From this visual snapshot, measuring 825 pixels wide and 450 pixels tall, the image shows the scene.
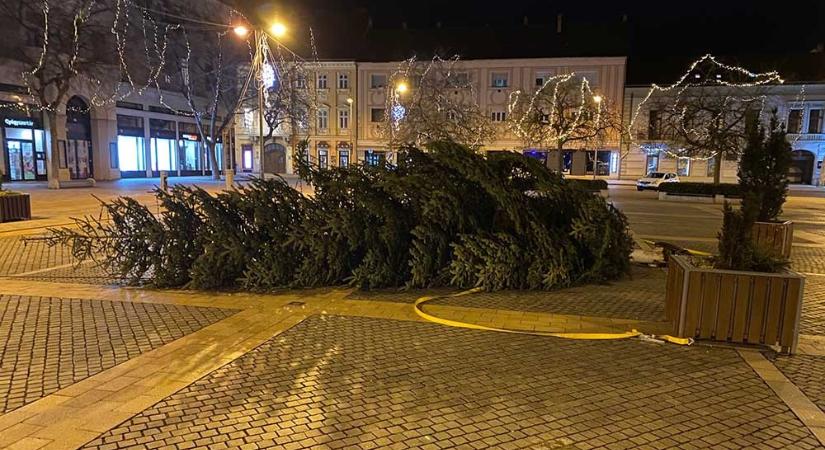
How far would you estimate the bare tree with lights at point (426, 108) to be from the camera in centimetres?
3359

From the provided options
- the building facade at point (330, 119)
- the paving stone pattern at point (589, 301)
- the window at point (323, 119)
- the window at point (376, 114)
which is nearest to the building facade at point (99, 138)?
the building facade at point (330, 119)

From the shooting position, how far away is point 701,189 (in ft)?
97.2

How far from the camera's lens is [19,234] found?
1404cm

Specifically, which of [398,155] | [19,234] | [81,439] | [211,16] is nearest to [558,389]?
[81,439]

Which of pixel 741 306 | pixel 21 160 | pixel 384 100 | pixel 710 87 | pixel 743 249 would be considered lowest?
pixel 741 306

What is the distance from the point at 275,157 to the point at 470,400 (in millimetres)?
56055

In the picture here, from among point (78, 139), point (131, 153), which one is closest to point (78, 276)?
point (78, 139)

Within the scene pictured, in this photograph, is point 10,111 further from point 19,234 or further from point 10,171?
point 19,234

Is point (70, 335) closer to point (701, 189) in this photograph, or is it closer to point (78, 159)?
point (701, 189)

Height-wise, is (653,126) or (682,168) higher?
(653,126)

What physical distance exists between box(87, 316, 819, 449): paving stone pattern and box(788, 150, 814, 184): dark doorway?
54.2m

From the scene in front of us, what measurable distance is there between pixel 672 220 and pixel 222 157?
160 feet

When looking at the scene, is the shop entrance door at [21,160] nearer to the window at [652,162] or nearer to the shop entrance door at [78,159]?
the shop entrance door at [78,159]

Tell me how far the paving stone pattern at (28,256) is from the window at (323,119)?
44212 mm
